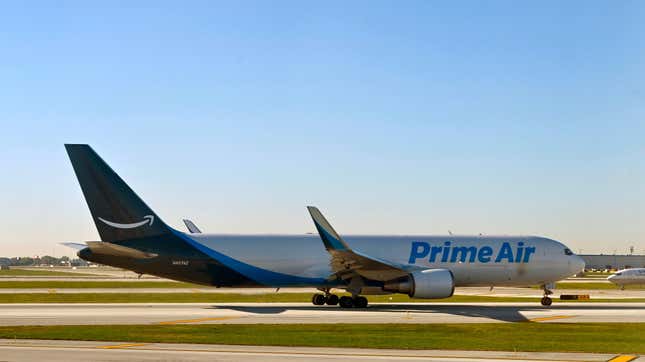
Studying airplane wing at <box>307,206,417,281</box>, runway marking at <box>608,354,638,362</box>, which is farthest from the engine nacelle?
runway marking at <box>608,354,638,362</box>

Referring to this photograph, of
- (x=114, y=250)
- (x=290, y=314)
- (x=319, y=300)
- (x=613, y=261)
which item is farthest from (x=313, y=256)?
(x=613, y=261)

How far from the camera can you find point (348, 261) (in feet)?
122

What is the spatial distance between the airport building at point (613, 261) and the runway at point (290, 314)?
376 ft

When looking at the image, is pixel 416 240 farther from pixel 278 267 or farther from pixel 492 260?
pixel 278 267

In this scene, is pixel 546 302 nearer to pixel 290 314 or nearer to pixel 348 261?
pixel 348 261

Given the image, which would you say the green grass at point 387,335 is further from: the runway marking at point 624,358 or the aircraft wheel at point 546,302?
the aircraft wheel at point 546,302

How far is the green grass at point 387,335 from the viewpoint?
65.7ft

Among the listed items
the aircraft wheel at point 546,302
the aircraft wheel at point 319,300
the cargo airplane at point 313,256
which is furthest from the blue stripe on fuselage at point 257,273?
the aircraft wheel at point 546,302

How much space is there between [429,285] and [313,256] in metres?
6.15

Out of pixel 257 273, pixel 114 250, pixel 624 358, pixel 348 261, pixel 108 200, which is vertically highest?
pixel 108 200

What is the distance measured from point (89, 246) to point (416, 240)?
622 inches

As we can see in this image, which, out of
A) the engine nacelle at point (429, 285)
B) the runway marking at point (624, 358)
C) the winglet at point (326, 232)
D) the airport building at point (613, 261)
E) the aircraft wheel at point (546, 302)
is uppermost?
the airport building at point (613, 261)

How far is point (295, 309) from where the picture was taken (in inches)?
1387

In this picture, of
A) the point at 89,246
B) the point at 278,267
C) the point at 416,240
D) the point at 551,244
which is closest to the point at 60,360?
the point at 89,246
